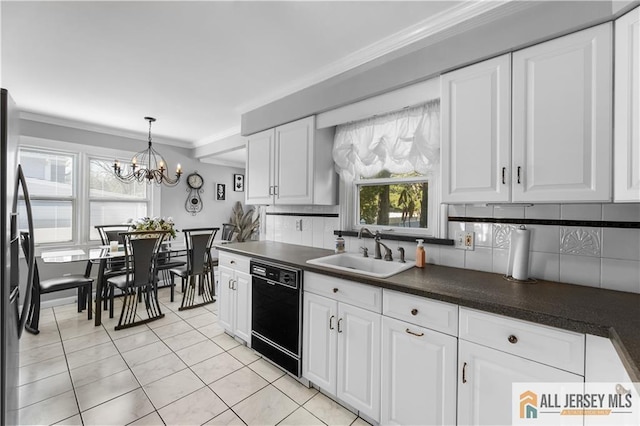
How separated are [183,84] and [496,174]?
2.77 meters

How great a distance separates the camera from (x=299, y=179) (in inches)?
104

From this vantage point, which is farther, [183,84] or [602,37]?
[183,84]

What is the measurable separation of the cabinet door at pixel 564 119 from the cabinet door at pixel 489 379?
Result: 2.60 feet

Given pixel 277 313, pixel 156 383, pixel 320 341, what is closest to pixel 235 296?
pixel 277 313

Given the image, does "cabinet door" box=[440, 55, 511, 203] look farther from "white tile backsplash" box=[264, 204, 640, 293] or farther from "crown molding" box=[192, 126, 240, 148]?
"crown molding" box=[192, 126, 240, 148]

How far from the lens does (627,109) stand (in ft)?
3.88

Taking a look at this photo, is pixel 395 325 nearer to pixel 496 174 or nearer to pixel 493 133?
pixel 496 174

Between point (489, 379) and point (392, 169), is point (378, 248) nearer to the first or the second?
point (392, 169)

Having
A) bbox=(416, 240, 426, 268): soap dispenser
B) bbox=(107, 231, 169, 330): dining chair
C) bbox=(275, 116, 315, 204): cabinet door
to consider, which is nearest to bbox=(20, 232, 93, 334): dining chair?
bbox=(107, 231, 169, 330): dining chair

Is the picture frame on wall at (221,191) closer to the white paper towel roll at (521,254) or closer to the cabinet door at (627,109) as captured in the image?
the white paper towel roll at (521,254)

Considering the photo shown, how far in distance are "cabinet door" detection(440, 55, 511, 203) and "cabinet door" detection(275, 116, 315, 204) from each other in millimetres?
1193

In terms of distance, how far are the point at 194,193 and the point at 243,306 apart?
3422 millimetres

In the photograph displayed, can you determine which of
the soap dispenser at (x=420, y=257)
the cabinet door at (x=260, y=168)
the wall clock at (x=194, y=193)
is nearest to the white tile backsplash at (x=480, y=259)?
the soap dispenser at (x=420, y=257)

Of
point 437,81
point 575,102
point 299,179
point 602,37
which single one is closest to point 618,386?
point 575,102
